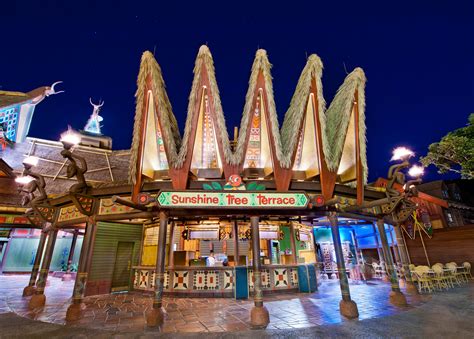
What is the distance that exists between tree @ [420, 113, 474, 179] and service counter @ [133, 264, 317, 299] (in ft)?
39.3

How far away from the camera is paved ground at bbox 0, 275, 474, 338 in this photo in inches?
217

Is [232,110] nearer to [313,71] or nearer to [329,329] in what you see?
[313,71]

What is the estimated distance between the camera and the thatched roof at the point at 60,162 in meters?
14.1

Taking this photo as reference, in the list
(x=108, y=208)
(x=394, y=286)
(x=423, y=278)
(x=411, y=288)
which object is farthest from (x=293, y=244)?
(x=108, y=208)

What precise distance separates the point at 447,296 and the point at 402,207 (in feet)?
12.6

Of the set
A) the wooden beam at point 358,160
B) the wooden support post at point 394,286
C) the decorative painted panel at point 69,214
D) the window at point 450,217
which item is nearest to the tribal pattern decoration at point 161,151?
the decorative painted panel at point 69,214

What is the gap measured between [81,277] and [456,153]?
21.1 meters

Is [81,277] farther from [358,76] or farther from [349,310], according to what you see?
[358,76]

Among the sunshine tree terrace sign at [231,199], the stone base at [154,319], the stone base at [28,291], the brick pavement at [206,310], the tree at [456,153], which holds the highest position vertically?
the tree at [456,153]

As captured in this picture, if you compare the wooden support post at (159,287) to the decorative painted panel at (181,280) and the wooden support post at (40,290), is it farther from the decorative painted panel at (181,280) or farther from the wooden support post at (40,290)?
the wooden support post at (40,290)

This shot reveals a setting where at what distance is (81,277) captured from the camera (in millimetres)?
7738

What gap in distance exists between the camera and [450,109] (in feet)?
172

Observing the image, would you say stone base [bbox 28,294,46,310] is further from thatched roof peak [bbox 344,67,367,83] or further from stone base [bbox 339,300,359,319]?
thatched roof peak [bbox 344,67,367,83]

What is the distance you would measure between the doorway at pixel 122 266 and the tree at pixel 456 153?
2024 cm
